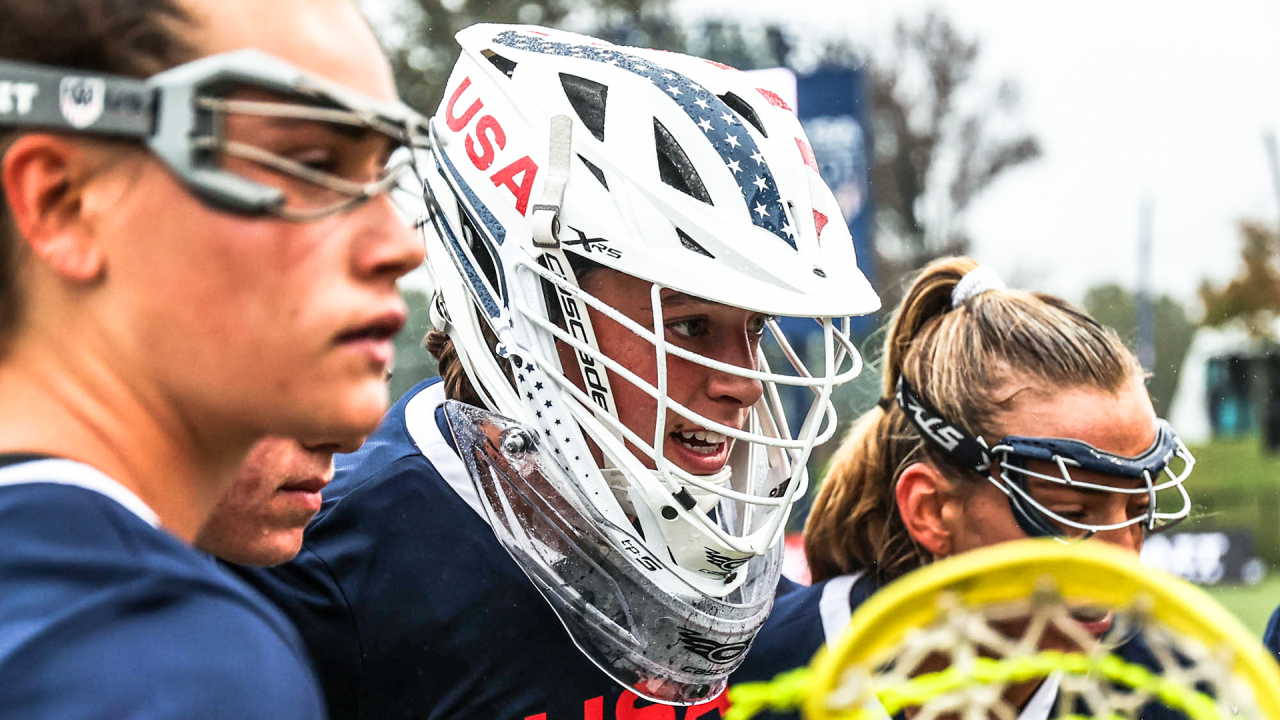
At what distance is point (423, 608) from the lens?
1.96m

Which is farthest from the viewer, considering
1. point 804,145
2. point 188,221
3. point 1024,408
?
point 1024,408

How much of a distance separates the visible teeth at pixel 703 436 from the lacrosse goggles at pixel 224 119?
108 centimetres

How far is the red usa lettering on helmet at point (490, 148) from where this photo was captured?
206 centimetres

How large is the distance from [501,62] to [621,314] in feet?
2.07

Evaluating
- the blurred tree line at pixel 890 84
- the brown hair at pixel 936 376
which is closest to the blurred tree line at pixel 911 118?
the blurred tree line at pixel 890 84

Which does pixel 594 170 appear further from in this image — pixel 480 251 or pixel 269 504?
→ pixel 269 504

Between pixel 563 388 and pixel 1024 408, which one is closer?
pixel 563 388

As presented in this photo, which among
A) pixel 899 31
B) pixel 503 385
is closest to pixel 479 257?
pixel 503 385

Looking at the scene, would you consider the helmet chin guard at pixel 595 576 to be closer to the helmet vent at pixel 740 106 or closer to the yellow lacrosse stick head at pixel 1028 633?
the helmet vent at pixel 740 106

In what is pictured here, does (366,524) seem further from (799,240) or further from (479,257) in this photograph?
(799,240)

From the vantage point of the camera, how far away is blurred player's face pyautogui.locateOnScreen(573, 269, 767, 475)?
2010 mm

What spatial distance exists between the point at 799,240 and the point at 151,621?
55.4 inches

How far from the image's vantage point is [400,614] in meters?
1.93

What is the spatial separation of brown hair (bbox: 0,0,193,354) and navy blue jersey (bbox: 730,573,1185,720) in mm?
1842
